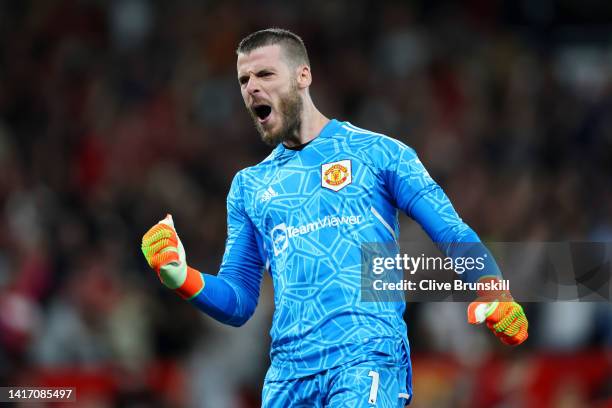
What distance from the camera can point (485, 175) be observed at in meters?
11.4

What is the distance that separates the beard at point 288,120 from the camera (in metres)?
5.11

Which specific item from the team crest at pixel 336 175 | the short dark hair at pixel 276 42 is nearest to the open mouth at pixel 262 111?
the short dark hair at pixel 276 42

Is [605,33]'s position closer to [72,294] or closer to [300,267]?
[72,294]

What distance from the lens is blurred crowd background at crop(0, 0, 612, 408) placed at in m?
9.23

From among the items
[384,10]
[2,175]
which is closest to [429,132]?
[384,10]

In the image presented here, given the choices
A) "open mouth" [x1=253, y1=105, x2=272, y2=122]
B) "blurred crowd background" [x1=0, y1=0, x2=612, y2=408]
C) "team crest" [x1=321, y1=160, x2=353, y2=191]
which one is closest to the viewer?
"team crest" [x1=321, y1=160, x2=353, y2=191]

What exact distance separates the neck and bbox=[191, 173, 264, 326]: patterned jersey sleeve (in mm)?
353

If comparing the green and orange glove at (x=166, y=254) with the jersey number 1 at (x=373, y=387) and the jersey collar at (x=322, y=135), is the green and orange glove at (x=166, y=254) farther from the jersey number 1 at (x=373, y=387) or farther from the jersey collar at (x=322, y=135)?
the jersey number 1 at (x=373, y=387)

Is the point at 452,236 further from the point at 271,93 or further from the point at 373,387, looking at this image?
the point at 271,93

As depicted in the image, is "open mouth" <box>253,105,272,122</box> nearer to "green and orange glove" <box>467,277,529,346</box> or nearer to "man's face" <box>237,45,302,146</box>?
"man's face" <box>237,45,302,146</box>

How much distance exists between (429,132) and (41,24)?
505 centimetres

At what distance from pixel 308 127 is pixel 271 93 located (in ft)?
0.80

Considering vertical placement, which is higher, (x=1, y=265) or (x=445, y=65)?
(x=445, y=65)

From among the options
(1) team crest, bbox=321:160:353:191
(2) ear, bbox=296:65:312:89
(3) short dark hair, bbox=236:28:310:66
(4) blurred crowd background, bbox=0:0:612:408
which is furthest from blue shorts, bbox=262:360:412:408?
(4) blurred crowd background, bbox=0:0:612:408
